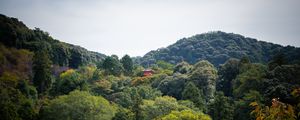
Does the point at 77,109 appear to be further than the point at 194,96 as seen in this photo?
No

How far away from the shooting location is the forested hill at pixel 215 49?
311 ft

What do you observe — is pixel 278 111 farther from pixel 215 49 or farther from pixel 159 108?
pixel 215 49

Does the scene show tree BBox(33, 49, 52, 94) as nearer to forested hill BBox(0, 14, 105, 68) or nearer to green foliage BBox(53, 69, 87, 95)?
green foliage BBox(53, 69, 87, 95)

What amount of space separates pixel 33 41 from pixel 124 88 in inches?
813

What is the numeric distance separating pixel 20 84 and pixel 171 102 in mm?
18918

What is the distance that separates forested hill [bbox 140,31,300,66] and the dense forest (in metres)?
19.3

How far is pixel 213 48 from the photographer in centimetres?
10225

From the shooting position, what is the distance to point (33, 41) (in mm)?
54906

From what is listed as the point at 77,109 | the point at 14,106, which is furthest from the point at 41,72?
the point at 14,106

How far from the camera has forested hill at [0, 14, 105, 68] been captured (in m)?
50.2

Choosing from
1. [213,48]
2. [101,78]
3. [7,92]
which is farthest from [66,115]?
[213,48]

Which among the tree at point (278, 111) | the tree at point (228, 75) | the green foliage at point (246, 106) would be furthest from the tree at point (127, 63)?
the tree at point (278, 111)

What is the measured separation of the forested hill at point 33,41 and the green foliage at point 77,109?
23.1 meters

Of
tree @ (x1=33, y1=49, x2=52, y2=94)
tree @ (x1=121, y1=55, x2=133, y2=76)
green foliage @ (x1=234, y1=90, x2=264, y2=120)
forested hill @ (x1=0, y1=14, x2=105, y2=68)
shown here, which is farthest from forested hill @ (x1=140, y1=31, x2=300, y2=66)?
tree @ (x1=33, y1=49, x2=52, y2=94)
